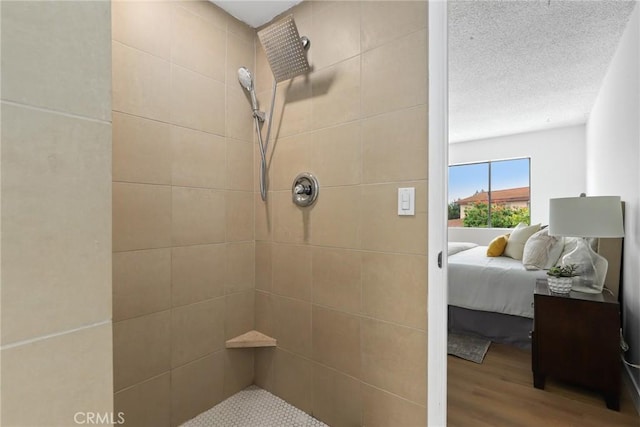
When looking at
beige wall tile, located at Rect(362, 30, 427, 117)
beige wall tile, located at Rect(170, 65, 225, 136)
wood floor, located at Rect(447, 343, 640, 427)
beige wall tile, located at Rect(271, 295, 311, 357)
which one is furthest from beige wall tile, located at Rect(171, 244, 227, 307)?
wood floor, located at Rect(447, 343, 640, 427)

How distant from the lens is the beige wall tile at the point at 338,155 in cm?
145

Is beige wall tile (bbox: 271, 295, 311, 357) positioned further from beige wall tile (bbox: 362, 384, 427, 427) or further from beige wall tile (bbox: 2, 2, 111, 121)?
beige wall tile (bbox: 2, 2, 111, 121)

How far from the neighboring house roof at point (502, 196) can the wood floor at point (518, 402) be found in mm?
3991

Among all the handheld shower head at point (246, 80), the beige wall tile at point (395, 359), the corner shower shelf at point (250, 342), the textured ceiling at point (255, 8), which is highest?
the textured ceiling at point (255, 8)

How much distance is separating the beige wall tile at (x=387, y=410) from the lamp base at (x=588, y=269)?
1.56 meters

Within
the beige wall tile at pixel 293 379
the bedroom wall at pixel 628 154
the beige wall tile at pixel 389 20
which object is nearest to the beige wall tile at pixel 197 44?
the beige wall tile at pixel 389 20

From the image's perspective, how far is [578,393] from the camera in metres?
1.97

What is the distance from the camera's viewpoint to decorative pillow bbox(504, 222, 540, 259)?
3.27 m

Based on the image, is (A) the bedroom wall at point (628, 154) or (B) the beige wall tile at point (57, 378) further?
(A) the bedroom wall at point (628, 154)

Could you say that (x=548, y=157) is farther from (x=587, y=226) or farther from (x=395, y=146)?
(x=395, y=146)

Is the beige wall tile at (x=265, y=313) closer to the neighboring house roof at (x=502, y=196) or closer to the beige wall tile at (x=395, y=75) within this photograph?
the beige wall tile at (x=395, y=75)

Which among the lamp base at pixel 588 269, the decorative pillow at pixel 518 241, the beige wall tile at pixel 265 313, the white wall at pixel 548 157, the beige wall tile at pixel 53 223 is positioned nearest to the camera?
the beige wall tile at pixel 53 223

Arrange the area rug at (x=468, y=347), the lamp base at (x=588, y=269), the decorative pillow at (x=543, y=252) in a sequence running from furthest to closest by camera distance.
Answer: the decorative pillow at (x=543, y=252), the area rug at (x=468, y=347), the lamp base at (x=588, y=269)

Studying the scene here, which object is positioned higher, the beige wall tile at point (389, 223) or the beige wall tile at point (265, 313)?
the beige wall tile at point (389, 223)
